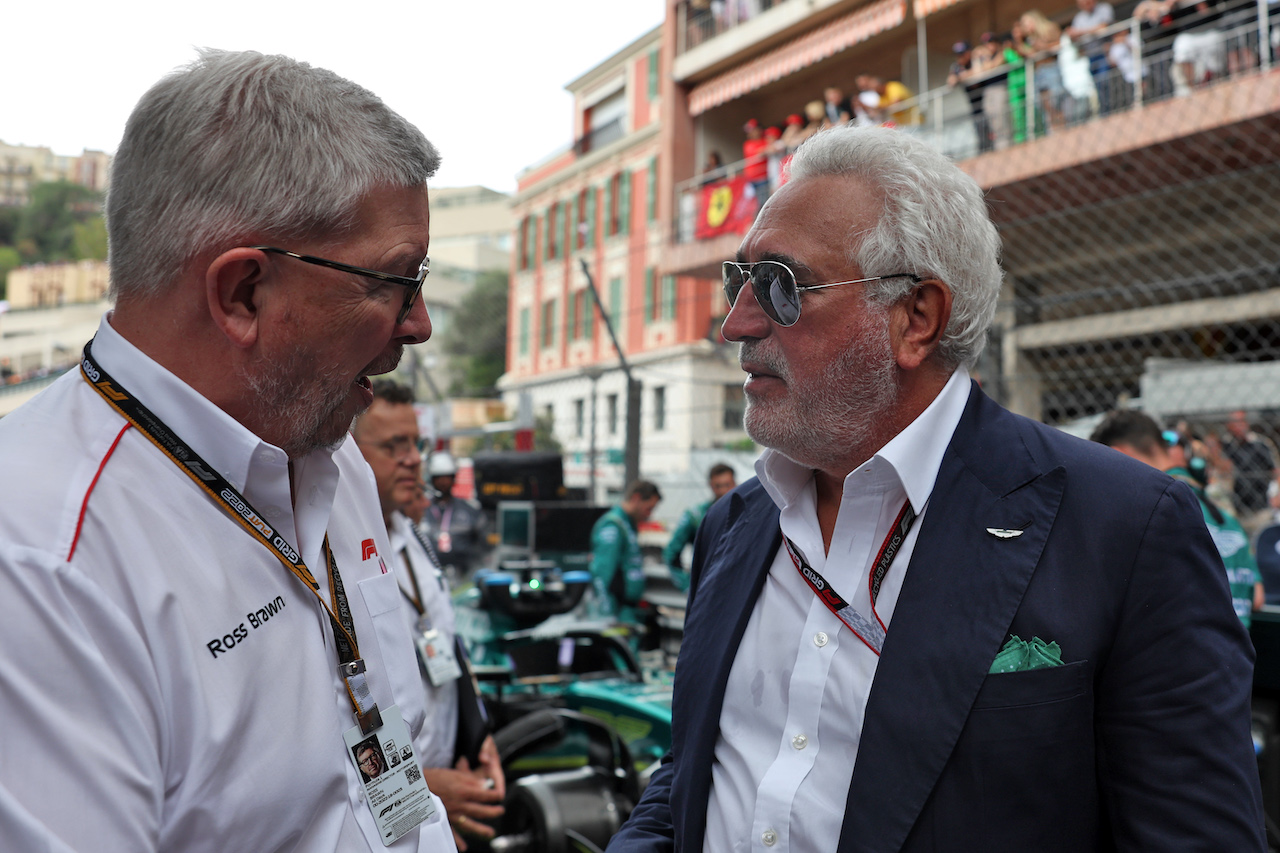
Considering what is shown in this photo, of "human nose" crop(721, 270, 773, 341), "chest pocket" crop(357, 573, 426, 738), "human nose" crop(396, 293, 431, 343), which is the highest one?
"human nose" crop(721, 270, 773, 341)

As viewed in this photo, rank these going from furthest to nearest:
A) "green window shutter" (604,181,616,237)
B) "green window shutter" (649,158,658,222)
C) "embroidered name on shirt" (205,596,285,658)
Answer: "green window shutter" (604,181,616,237)
"green window shutter" (649,158,658,222)
"embroidered name on shirt" (205,596,285,658)

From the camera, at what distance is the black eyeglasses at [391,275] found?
1292 millimetres

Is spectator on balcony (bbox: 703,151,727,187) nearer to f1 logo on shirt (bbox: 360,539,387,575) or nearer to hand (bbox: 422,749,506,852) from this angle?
hand (bbox: 422,749,506,852)

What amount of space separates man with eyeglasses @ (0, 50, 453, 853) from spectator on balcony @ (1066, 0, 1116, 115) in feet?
39.2

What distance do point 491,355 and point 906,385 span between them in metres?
46.7

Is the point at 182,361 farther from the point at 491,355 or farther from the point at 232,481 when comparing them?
the point at 491,355

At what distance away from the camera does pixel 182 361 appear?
4.21 feet

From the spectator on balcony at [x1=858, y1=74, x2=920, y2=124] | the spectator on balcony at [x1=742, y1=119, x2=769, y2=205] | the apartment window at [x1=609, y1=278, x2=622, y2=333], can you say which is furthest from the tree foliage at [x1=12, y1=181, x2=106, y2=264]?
the spectator on balcony at [x1=858, y1=74, x2=920, y2=124]

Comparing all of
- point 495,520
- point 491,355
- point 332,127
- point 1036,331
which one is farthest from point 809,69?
point 491,355

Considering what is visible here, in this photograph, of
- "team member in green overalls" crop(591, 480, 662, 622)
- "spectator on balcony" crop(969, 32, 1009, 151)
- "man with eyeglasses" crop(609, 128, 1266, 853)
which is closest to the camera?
"man with eyeglasses" crop(609, 128, 1266, 853)

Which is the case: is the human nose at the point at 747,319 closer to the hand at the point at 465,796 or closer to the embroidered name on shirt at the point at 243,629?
the embroidered name on shirt at the point at 243,629

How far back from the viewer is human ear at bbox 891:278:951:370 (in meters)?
1.81

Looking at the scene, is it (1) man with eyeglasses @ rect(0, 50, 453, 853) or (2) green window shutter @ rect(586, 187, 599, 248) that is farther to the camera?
(2) green window shutter @ rect(586, 187, 599, 248)

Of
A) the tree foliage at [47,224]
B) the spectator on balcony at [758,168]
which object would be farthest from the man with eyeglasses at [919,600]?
the tree foliage at [47,224]
